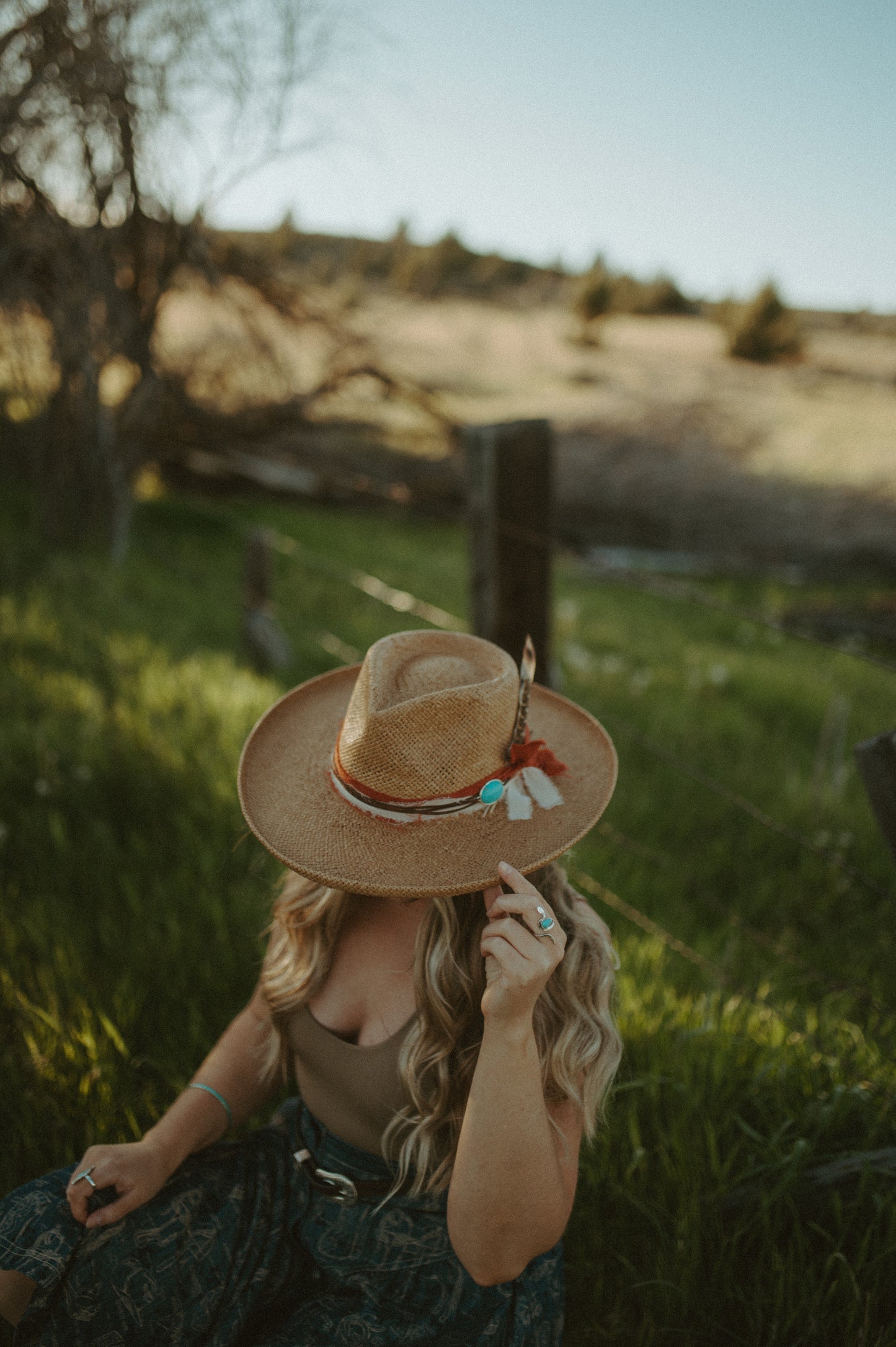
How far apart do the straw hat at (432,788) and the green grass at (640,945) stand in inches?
39.5

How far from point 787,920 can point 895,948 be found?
0.36 m

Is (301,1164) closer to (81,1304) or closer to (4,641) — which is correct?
(81,1304)

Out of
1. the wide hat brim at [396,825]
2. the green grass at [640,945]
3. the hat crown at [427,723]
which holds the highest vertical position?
the hat crown at [427,723]

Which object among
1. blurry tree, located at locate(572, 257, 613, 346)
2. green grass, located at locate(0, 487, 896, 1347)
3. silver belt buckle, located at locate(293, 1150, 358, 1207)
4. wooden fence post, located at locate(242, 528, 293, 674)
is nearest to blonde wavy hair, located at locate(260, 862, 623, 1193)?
silver belt buckle, located at locate(293, 1150, 358, 1207)

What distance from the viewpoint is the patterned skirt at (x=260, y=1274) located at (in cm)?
135

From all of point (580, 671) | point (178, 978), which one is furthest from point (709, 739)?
point (178, 978)

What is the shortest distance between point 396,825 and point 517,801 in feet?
0.66

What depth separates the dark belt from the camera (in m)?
1.49

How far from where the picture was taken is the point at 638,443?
36.5ft

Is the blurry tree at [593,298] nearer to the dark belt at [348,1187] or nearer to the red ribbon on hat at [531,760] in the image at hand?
Answer: the red ribbon on hat at [531,760]

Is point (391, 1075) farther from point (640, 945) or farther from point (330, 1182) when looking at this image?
point (640, 945)

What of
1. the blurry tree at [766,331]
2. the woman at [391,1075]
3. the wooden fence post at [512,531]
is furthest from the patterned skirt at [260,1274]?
the blurry tree at [766,331]

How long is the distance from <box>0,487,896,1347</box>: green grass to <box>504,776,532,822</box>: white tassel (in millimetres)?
1015

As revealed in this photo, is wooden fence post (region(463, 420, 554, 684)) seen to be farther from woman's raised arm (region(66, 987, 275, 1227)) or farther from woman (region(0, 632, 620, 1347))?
woman's raised arm (region(66, 987, 275, 1227))
